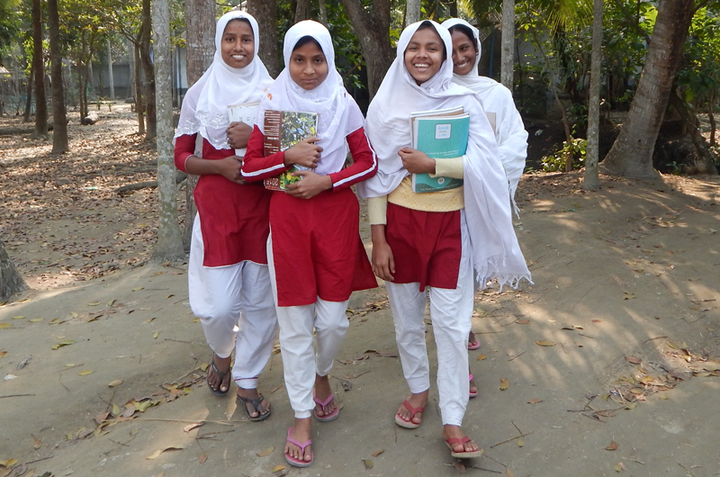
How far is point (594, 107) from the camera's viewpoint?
765 centimetres

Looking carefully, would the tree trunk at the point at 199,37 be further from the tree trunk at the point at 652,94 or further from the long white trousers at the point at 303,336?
the tree trunk at the point at 652,94

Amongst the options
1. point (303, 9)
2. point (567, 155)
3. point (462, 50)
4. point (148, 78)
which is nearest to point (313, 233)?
point (462, 50)

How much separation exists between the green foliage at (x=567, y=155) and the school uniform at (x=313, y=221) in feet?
26.0

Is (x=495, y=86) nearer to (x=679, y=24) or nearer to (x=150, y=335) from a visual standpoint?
(x=150, y=335)

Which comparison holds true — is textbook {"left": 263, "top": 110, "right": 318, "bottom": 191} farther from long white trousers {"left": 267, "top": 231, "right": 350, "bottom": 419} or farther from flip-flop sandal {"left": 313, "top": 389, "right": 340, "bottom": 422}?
flip-flop sandal {"left": 313, "top": 389, "right": 340, "bottom": 422}

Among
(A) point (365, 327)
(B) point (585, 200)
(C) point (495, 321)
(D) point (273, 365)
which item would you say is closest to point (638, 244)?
(B) point (585, 200)

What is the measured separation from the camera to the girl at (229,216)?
2.85m

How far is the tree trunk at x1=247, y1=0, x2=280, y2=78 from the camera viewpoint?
7.58 meters

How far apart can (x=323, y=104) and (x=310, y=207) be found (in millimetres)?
431

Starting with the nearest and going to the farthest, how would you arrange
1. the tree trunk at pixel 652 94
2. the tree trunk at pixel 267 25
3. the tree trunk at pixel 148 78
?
the tree trunk at pixel 652 94 < the tree trunk at pixel 267 25 < the tree trunk at pixel 148 78

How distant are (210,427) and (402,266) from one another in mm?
1219

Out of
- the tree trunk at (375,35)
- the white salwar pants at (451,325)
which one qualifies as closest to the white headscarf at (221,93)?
the white salwar pants at (451,325)

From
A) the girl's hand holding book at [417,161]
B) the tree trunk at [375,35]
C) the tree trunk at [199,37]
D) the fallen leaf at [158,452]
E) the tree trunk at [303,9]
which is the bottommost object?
the fallen leaf at [158,452]

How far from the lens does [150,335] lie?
4.07 m
